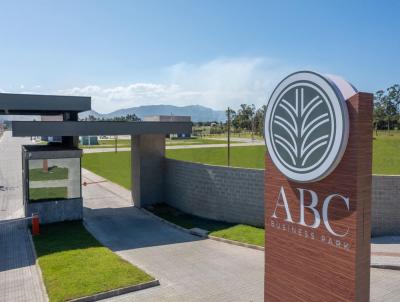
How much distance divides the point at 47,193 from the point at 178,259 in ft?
29.5

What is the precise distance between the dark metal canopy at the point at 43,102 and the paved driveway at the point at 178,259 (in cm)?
652

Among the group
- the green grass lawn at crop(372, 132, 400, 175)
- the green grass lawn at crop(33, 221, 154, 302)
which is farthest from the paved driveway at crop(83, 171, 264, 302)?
the green grass lawn at crop(372, 132, 400, 175)

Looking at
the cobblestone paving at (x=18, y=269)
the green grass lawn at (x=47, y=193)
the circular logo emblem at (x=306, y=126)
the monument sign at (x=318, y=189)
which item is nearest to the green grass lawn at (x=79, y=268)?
the cobblestone paving at (x=18, y=269)

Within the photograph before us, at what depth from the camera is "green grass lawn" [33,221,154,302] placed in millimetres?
11922

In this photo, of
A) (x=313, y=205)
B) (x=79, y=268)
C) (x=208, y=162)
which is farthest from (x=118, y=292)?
(x=208, y=162)

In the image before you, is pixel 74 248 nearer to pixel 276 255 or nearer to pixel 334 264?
pixel 276 255

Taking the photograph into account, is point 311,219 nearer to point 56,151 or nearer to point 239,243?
point 239,243

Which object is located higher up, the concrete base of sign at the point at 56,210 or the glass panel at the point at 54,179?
the glass panel at the point at 54,179

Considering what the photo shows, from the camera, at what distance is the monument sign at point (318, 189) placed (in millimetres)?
7105

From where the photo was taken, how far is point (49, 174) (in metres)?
20.0

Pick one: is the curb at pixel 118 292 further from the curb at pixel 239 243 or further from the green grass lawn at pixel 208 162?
the green grass lawn at pixel 208 162

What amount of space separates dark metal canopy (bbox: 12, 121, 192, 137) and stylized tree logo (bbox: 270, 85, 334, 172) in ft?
44.0

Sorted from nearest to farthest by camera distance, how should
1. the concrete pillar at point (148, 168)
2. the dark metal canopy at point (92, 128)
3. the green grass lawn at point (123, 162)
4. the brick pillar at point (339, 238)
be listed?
the brick pillar at point (339, 238) < the dark metal canopy at point (92, 128) < the concrete pillar at point (148, 168) < the green grass lawn at point (123, 162)

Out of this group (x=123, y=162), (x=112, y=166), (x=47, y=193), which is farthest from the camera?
(x=123, y=162)
